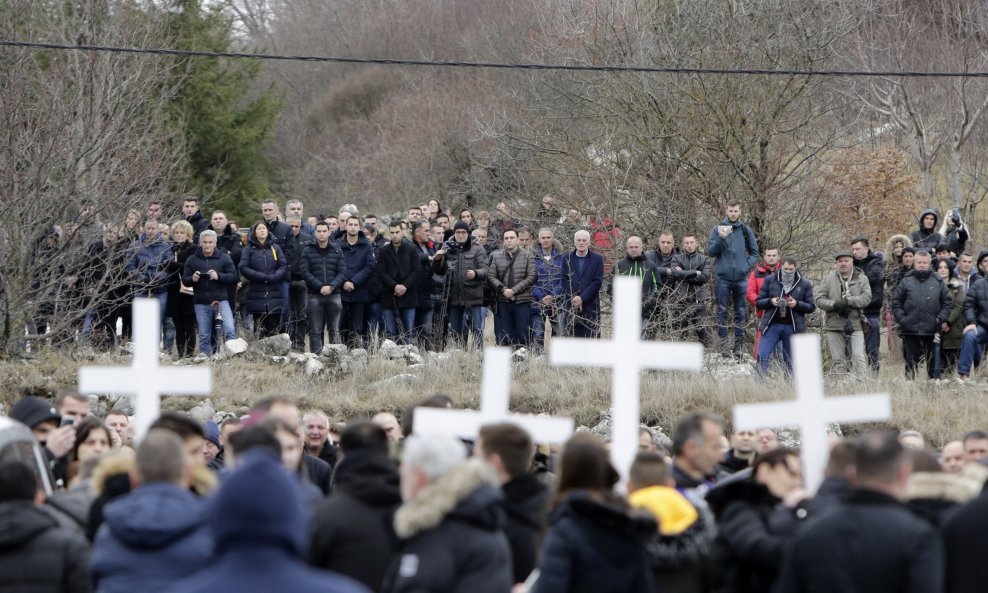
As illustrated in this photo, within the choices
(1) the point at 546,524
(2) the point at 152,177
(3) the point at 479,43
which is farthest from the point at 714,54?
(3) the point at 479,43

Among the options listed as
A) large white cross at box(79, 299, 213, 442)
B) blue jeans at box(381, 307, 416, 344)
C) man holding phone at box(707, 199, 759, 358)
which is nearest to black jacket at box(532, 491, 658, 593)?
large white cross at box(79, 299, 213, 442)

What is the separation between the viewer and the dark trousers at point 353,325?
1758cm

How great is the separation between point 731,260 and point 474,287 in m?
3.31

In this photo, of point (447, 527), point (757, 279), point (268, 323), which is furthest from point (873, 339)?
point (447, 527)

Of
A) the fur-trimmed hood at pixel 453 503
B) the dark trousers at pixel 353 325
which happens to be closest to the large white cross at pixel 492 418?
the fur-trimmed hood at pixel 453 503

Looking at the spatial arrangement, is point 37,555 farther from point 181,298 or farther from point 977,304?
point 977,304

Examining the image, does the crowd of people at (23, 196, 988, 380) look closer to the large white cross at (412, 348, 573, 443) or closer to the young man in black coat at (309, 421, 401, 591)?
the large white cross at (412, 348, 573, 443)

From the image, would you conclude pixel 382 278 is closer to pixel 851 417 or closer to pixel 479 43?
pixel 851 417

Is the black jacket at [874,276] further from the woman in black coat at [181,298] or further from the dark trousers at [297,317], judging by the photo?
the woman in black coat at [181,298]

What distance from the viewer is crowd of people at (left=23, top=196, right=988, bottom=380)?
1644 centimetres

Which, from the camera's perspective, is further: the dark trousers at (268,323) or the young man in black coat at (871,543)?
the dark trousers at (268,323)

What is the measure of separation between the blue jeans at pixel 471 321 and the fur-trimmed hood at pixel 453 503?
40.7ft

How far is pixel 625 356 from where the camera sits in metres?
7.32

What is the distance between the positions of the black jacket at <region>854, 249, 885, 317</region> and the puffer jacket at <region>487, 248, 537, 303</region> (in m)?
4.05
